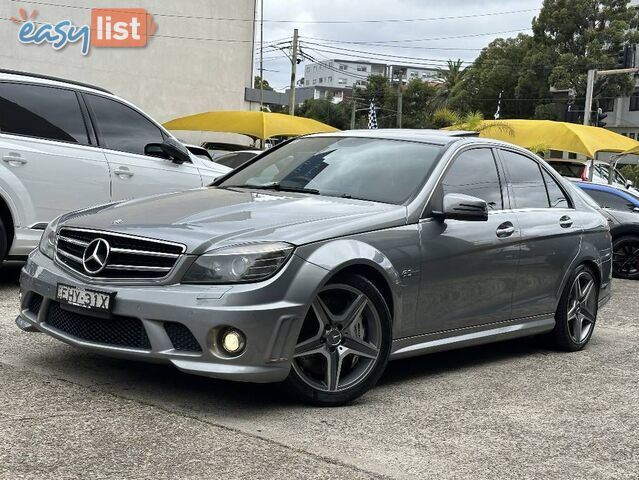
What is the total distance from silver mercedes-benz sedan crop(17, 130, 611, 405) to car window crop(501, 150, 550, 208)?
0.05ft

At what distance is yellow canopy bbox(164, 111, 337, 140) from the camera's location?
20328 mm

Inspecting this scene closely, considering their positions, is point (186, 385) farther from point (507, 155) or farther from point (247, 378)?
point (507, 155)

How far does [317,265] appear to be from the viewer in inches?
180

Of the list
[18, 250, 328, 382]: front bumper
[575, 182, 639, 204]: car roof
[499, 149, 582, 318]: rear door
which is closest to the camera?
[18, 250, 328, 382]: front bumper

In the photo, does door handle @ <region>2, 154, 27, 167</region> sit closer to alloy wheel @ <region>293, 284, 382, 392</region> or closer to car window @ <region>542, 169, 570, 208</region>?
alloy wheel @ <region>293, 284, 382, 392</region>

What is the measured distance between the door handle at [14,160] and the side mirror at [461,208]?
12.1 feet

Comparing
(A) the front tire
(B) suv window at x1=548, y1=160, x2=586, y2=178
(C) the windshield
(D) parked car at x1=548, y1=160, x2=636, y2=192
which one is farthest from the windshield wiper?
(B) suv window at x1=548, y1=160, x2=586, y2=178

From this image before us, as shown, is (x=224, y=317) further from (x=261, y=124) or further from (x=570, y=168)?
(x=570, y=168)

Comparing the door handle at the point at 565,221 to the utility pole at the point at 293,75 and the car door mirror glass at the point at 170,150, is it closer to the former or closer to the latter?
the car door mirror glass at the point at 170,150

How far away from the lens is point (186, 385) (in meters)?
4.96

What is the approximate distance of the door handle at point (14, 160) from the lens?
735cm

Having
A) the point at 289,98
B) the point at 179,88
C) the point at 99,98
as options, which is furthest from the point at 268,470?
the point at 289,98

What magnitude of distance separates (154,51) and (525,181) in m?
31.2

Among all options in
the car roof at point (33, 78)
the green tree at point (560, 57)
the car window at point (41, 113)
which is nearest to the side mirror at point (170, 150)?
the car window at point (41, 113)
